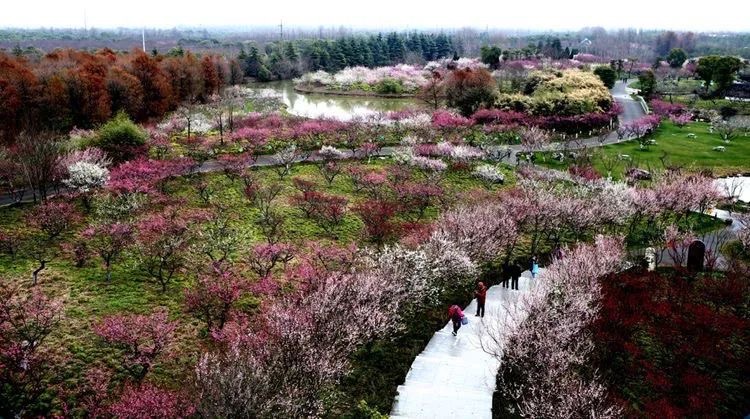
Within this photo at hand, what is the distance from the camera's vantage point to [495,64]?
9306 cm

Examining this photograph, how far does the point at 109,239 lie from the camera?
877 inches

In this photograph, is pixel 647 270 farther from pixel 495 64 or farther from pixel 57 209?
pixel 495 64

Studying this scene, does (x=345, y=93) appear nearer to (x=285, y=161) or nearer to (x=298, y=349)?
(x=285, y=161)

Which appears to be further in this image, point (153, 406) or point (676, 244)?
point (676, 244)

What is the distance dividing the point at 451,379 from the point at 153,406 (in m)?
7.24

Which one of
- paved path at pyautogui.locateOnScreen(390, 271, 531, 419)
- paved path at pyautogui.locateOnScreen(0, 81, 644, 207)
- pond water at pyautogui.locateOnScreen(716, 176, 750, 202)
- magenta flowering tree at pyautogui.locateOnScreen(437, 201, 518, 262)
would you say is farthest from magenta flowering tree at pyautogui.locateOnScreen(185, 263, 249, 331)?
pond water at pyautogui.locateOnScreen(716, 176, 750, 202)

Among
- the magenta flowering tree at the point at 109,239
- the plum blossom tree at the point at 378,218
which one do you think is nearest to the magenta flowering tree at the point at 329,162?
the plum blossom tree at the point at 378,218

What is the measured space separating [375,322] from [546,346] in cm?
434

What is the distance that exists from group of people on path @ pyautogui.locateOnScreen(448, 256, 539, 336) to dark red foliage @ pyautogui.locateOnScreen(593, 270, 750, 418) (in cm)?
268

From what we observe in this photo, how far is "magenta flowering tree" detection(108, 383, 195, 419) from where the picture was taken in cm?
1128

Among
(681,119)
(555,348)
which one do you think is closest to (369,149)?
(555,348)

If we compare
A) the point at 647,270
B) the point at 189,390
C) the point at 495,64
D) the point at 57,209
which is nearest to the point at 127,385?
the point at 189,390

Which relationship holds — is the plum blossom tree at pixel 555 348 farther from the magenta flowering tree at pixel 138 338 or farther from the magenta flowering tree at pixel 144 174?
the magenta flowering tree at pixel 144 174

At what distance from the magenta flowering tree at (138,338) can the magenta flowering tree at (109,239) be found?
4408 mm
